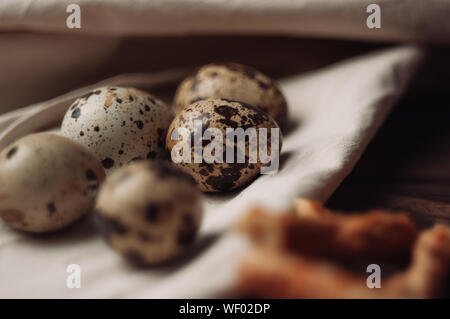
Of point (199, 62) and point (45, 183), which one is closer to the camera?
point (45, 183)

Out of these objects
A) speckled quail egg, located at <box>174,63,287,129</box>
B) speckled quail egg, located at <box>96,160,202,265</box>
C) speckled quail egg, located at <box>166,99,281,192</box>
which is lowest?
speckled quail egg, located at <box>96,160,202,265</box>

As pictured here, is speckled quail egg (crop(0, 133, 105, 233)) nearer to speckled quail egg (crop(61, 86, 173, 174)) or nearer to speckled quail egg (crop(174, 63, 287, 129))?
speckled quail egg (crop(61, 86, 173, 174))

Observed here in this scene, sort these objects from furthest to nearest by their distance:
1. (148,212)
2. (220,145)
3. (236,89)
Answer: (236,89)
(220,145)
(148,212)

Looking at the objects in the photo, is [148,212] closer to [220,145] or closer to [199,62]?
[220,145]

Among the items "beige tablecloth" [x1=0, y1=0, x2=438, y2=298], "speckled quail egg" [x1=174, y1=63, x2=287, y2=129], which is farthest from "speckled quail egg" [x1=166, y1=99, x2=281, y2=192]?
"speckled quail egg" [x1=174, y1=63, x2=287, y2=129]

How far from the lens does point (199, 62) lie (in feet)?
4.71

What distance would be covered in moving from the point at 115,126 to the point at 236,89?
0.30 meters

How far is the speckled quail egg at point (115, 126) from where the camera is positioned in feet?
2.78

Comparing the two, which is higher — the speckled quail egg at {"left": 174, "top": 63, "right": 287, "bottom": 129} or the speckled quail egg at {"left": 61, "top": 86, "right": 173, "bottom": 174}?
the speckled quail egg at {"left": 174, "top": 63, "right": 287, "bottom": 129}

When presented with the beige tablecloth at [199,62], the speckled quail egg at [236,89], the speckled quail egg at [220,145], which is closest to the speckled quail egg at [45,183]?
the beige tablecloth at [199,62]

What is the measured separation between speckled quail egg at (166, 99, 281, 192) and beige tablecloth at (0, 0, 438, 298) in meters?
0.04

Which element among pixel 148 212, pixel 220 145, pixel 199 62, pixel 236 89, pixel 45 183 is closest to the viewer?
pixel 148 212

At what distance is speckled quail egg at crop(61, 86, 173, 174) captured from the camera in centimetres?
85

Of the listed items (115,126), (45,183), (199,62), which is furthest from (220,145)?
(199,62)
